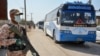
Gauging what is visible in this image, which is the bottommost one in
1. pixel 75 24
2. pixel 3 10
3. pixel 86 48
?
pixel 86 48

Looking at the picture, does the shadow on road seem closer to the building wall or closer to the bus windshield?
the bus windshield

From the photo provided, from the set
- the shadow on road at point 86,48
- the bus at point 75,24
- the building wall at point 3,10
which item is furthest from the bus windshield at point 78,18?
the building wall at point 3,10

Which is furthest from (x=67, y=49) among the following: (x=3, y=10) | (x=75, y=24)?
(x=3, y=10)

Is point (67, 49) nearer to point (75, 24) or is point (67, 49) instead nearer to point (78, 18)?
point (75, 24)

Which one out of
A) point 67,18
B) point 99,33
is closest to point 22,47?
point 67,18

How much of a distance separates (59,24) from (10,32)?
1415 cm

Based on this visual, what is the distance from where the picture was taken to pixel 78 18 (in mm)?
18734

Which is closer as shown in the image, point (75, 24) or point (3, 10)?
point (3, 10)

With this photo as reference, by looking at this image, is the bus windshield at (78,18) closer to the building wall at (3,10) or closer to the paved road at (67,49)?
the paved road at (67,49)

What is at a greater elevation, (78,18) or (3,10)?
(3,10)

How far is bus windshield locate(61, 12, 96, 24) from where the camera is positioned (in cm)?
1867

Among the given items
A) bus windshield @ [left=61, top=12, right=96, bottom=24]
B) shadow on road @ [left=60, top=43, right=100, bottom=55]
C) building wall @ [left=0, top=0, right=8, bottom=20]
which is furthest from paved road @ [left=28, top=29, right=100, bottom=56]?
building wall @ [left=0, top=0, right=8, bottom=20]

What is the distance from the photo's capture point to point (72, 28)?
1864 centimetres

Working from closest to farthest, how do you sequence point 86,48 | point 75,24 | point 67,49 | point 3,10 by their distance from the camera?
point 3,10
point 67,49
point 86,48
point 75,24
